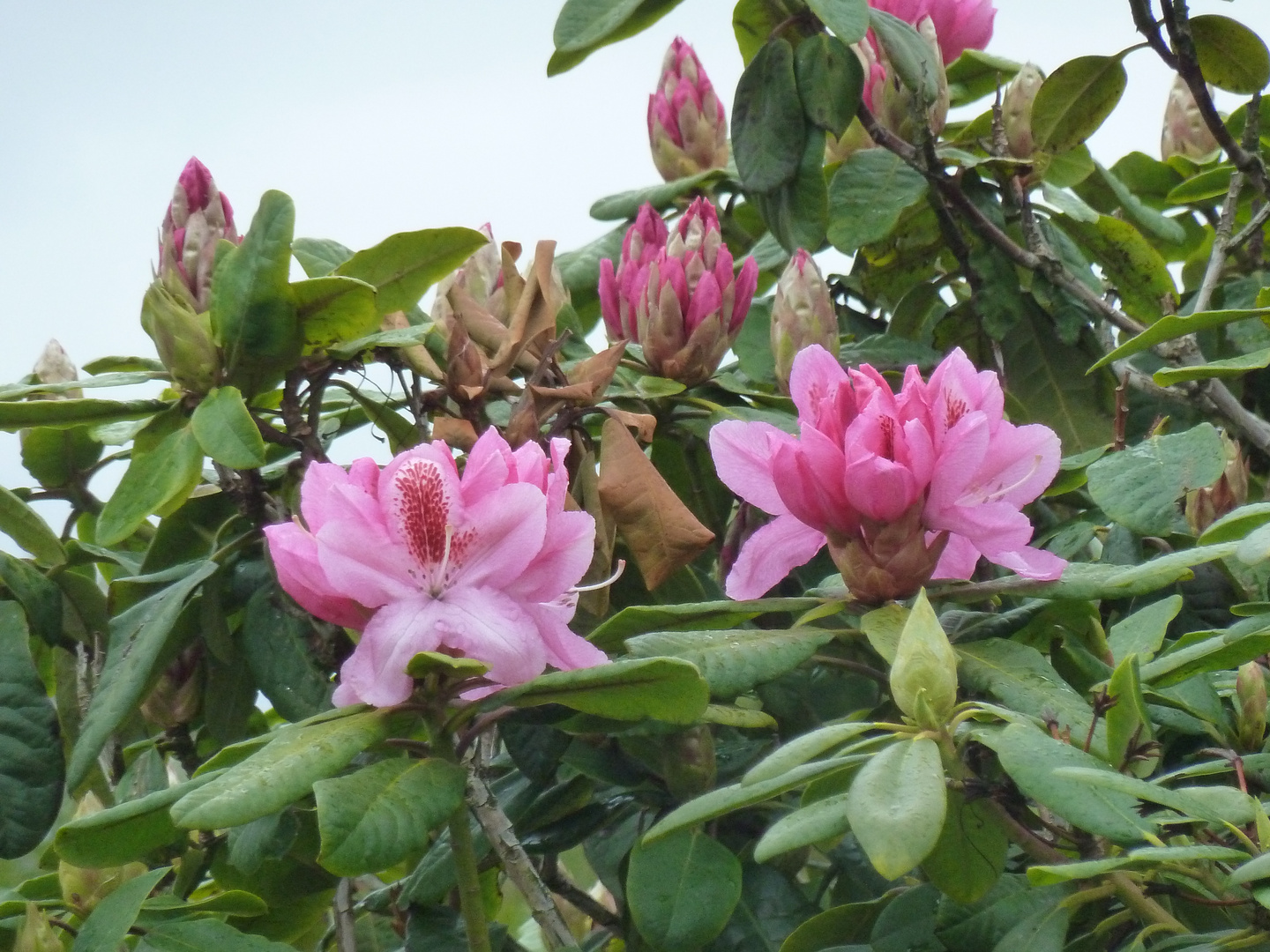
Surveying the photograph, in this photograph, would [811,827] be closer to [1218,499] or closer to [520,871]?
[520,871]

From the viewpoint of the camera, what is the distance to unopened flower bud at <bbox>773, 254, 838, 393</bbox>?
130 cm

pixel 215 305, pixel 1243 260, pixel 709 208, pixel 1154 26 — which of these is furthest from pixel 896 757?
pixel 1243 260

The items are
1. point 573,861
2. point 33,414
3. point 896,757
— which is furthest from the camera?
point 573,861

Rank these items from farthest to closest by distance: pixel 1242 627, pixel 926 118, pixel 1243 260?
pixel 1243 260, pixel 926 118, pixel 1242 627

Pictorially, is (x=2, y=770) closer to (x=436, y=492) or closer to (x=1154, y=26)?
(x=436, y=492)

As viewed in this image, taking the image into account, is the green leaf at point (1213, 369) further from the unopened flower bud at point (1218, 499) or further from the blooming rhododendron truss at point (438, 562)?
the blooming rhododendron truss at point (438, 562)

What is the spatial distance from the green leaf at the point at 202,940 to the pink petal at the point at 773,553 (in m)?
0.43

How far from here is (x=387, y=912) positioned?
4.77ft

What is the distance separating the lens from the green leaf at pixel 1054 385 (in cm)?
160

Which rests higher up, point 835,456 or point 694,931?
point 835,456

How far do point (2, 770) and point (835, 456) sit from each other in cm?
76

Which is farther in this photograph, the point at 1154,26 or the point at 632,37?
the point at 632,37

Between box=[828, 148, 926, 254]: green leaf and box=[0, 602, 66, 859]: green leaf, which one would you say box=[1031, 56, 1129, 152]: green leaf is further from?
box=[0, 602, 66, 859]: green leaf

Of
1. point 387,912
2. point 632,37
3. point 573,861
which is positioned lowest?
point 573,861
